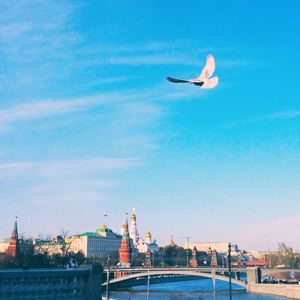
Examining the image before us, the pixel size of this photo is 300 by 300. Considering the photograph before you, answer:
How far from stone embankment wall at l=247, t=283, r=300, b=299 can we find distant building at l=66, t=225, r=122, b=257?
8594 centimetres

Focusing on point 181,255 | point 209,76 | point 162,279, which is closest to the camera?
point 209,76

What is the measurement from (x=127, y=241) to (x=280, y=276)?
39.4 metres

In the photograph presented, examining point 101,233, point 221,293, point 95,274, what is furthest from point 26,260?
point 101,233

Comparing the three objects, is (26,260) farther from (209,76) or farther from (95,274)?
(209,76)

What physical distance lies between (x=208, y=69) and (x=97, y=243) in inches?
6227

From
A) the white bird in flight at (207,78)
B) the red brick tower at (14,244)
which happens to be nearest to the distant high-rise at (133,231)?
the red brick tower at (14,244)

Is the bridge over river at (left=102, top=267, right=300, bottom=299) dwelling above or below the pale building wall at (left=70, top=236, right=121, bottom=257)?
below

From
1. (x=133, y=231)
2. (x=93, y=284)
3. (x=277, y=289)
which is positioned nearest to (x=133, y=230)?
(x=133, y=231)

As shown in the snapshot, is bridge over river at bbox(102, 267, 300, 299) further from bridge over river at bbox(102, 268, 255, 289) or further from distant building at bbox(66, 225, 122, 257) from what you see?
distant building at bbox(66, 225, 122, 257)

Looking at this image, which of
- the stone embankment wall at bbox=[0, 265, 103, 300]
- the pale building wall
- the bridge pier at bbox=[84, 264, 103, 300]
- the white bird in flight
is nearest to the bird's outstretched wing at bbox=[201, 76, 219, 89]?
the white bird in flight

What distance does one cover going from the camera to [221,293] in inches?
3068

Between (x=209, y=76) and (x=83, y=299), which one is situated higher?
(x=209, y=76)

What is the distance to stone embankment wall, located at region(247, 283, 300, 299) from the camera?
71125 millimetres

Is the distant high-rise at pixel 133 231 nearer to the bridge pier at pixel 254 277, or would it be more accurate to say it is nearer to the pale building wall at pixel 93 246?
the pale building wall at pixel 93 246
